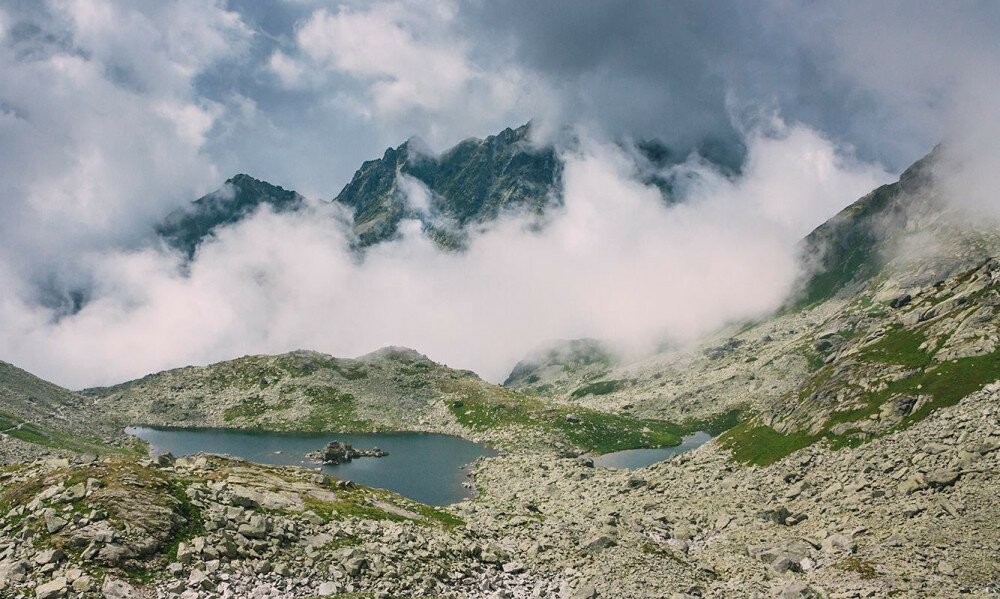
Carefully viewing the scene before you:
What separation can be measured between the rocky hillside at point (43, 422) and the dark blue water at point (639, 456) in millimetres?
115608

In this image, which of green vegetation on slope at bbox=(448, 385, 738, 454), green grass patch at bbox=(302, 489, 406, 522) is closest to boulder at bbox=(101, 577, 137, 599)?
green grass patch at bbox=(302, 489, 406, 522)

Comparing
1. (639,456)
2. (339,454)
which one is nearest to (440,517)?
(339,454)

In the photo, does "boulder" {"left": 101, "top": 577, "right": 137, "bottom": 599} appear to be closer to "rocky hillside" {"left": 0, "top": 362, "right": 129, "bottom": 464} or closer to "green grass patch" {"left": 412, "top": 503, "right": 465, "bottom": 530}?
"green grass patch" {"left": 412, "top": 503, "right": 465, "bottom": 530}

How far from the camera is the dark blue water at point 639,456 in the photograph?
13825 centimetres

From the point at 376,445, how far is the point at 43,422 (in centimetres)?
8660

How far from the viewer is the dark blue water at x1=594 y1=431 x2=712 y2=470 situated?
138m

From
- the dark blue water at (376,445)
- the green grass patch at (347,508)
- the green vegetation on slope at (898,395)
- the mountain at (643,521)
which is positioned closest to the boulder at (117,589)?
the mountain at (643,521)

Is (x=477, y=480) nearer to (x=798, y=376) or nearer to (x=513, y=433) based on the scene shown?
(x=513, y=433)

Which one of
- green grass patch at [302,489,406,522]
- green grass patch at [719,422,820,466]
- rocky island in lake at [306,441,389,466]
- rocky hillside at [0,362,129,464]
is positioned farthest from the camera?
rocky island in lake at [306,441,389,466]

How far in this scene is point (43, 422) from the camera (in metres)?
148

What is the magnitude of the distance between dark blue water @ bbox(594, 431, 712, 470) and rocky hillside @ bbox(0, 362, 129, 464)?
4552 inches

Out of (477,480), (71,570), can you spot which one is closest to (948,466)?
(71,570)

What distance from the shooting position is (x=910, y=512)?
41.6 m

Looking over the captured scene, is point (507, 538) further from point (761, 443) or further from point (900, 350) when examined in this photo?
point (900, 350)
